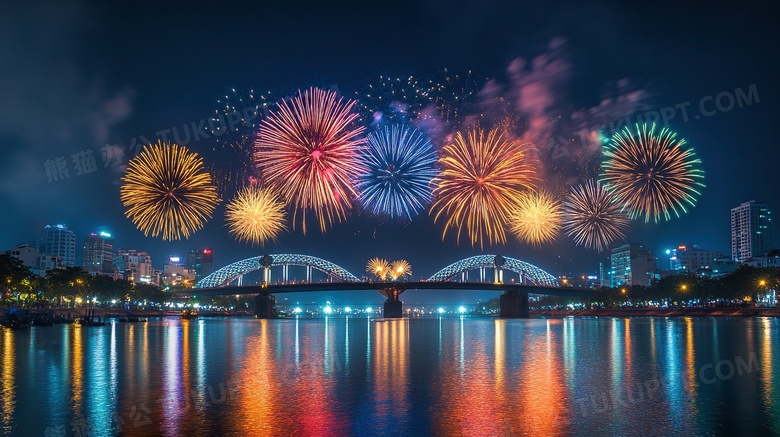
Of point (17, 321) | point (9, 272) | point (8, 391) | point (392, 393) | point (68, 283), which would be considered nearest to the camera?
point (392, 393)

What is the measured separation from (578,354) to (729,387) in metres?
21.8

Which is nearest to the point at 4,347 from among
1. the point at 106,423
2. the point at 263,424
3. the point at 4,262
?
the point at 106,423

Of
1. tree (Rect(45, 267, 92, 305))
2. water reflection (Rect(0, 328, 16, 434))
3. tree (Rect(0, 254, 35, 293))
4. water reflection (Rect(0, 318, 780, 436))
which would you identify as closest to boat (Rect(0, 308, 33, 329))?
tree (Rect(0, 254, 35, 293))

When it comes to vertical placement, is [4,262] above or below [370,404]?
above

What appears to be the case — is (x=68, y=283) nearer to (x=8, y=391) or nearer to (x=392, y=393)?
(x=8, y=391)

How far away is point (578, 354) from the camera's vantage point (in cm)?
5553

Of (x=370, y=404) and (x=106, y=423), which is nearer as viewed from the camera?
(x=106, y=423)

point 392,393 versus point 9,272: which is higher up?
point 9,272

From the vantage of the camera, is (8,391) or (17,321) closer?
(8,391)

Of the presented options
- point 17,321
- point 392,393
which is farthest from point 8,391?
point 17,321

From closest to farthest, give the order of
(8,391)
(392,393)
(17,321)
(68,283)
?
1. (392,393)
2. (8,391)
3. (17,321)
4. (68,283)

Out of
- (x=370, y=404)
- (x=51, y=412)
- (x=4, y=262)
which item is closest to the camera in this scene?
(x=51, y=412)

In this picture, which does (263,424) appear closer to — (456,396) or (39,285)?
(456,396)

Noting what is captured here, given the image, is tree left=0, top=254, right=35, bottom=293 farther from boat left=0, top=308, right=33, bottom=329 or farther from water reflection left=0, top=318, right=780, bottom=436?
water reflection left=0, top=318, right=780, bottom=436
